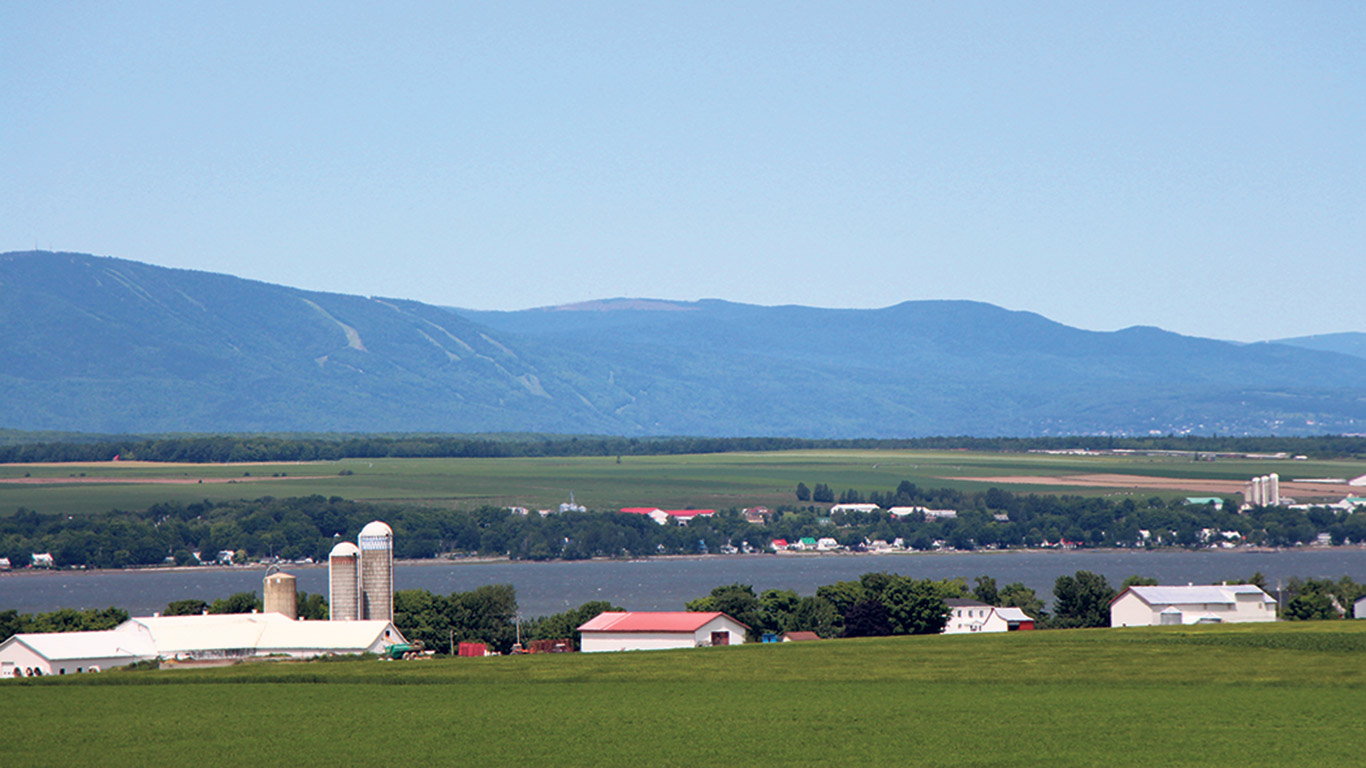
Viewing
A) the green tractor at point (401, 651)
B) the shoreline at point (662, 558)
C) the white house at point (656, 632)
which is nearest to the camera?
the green tractor at point (401, 651)

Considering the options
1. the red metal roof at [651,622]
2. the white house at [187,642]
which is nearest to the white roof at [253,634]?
the white house at [187,642]

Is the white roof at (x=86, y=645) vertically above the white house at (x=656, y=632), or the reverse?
the white roof at (x=86, y=645)

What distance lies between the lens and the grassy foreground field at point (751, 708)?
1276 inches

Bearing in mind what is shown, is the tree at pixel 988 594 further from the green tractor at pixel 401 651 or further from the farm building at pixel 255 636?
the farm building at pixel 255 636

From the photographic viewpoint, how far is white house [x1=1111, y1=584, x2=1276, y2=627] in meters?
75.8

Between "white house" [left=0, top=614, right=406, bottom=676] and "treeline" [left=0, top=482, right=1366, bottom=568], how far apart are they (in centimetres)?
10502

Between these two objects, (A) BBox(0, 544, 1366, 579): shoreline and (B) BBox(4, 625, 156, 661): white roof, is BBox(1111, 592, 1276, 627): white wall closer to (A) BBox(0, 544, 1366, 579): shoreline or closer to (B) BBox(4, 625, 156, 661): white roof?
(B) BBox(4, 625, 156, 661): white roof

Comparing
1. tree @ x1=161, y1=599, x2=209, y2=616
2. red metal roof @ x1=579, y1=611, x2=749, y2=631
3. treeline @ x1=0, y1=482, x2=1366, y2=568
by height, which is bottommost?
treeline @ x1=0, y1=482, x2=1366, y2=568

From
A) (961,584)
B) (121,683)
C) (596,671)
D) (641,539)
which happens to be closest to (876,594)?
(961,584)

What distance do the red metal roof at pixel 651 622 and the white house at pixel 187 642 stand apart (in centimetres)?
802

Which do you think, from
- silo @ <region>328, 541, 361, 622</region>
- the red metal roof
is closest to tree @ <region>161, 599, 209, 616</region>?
silo @ <region>328, 541, 361, 622</region>

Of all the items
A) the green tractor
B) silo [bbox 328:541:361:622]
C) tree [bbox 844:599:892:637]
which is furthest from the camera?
silo [bbox 328:541:361:622]

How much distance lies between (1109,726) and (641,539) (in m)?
146

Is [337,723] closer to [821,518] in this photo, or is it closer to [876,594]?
[876,594]
